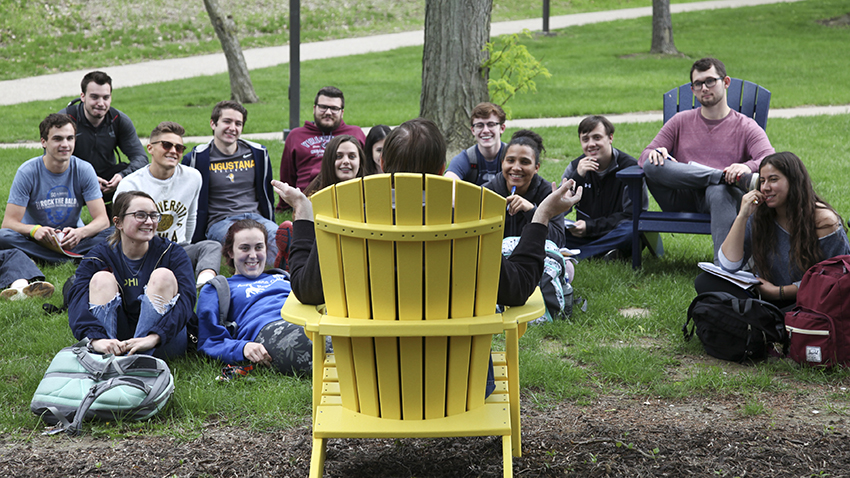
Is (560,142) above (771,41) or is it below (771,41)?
below

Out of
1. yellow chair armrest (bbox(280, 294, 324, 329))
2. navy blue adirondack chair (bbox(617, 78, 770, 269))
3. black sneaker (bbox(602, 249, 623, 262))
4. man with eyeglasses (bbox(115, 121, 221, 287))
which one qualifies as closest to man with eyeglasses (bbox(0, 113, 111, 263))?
man with eyeglasses (bbox(115, 121, 221, 287))

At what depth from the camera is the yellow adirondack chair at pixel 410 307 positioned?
245 cm

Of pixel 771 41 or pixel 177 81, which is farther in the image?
pixel 771 41

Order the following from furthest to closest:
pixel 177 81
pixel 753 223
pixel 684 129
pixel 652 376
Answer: pixel 177 81, pixel 684 129, pixel 753 223, pixel 652 376

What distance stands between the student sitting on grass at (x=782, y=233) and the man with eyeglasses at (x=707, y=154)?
2.65 ft

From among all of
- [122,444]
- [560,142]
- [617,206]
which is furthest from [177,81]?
[122,444]

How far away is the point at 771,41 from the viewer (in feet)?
78.6

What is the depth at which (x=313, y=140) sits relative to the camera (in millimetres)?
7004

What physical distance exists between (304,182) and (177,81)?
500 inches

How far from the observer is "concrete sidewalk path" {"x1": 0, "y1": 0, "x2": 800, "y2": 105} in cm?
1686

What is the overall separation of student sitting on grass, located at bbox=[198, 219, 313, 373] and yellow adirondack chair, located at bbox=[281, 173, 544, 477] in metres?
1.28

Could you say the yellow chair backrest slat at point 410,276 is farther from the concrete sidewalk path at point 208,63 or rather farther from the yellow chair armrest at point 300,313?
the concrete sidewalk path at point 208,63

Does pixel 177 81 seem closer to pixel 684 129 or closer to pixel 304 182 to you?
pixel 304 182

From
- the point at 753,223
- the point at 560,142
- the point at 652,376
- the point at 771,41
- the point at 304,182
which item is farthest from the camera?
the point at 771,41
